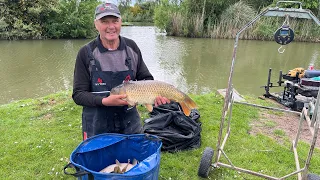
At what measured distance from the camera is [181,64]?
13.3m

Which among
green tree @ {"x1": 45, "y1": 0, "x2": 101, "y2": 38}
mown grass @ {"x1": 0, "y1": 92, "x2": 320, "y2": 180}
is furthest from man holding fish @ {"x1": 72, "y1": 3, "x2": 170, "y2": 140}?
green tree @ {"x1": 45, "y1": 0, "x2": 101, "y2": 38}

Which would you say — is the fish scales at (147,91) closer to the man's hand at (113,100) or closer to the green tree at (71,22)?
the man's hand at (113,100)

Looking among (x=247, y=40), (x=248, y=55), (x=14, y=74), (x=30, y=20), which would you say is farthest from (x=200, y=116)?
(x=30, y=20)

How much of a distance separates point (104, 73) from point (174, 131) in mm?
1874

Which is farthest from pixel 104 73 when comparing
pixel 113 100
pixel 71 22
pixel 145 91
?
pixel 71 22

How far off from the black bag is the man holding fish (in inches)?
54.6

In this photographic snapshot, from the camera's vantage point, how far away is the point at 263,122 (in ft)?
16.7

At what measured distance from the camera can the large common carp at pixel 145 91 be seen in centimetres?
224

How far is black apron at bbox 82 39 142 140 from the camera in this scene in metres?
2.31

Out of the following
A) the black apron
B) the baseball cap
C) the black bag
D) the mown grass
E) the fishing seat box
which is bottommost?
the mown grass

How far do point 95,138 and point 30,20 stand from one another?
22712 millimetres

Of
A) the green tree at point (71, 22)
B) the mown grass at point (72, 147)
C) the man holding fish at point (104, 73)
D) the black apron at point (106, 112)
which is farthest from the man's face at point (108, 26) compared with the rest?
the green tree at point (71, 22)

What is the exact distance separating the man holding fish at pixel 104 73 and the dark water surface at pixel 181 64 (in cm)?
663

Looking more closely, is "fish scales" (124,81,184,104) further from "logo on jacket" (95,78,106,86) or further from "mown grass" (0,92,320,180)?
"mown grass" (0,92,320,180)
